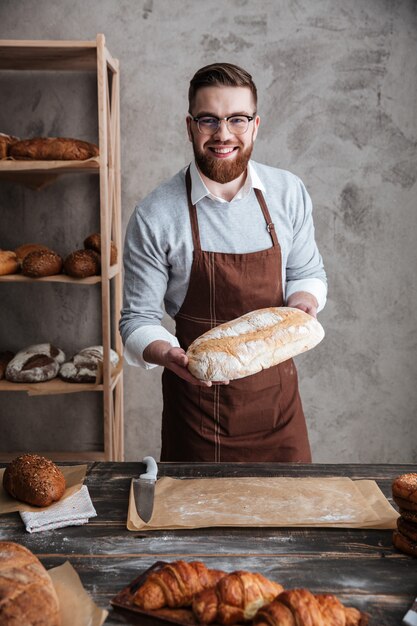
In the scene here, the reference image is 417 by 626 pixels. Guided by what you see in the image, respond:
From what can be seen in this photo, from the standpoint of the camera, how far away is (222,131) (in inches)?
82.4

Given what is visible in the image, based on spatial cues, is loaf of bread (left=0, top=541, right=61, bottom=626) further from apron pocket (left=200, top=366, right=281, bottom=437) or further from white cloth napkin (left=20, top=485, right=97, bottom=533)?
apron pocket (left=200, top=366, right=281, bottom=437)

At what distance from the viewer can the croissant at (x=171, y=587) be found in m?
1.10

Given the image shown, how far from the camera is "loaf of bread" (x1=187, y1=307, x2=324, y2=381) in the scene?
6.02 feet

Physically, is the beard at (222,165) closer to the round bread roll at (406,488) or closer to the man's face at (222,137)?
the man's face at (222,137)

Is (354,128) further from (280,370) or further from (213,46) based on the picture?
(280,370)

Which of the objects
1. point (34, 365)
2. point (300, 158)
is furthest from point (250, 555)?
point (300, 158)

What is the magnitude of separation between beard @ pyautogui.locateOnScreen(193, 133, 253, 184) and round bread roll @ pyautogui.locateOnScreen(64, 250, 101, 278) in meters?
0.93

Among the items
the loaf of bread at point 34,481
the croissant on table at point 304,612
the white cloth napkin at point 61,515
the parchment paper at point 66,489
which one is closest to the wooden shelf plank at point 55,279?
the parchment paper at point 66,489

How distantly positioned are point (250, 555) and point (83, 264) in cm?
186

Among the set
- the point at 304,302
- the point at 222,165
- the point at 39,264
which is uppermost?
the point at 222,165

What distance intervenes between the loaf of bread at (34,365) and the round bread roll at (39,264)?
39cm

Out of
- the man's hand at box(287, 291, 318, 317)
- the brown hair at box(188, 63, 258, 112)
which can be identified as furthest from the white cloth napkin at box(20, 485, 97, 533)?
the brown hair at box(188, 63, 258, 112)

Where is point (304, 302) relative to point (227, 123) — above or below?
below

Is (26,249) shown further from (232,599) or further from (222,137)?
(232,599)
